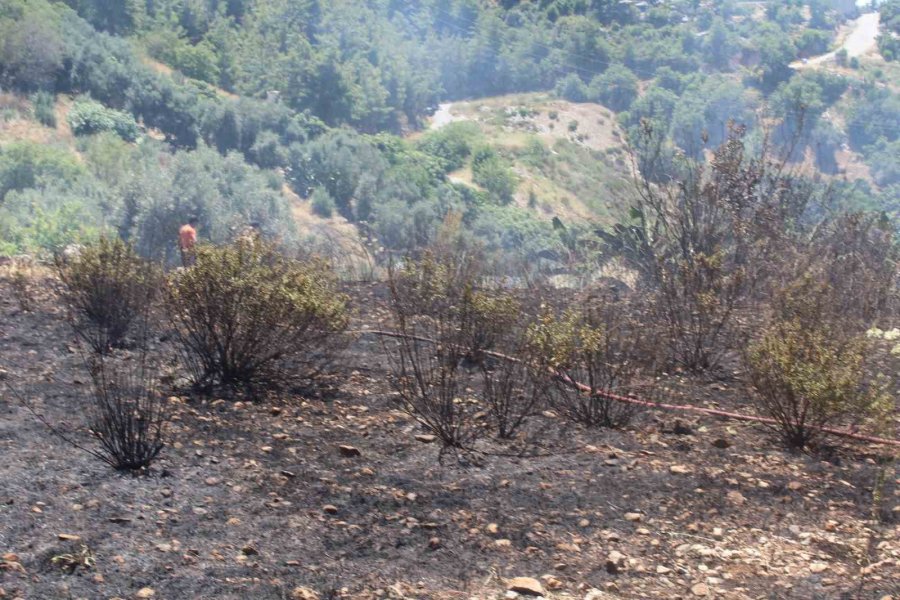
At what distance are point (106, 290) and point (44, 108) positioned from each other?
26596 millimetres

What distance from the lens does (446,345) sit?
662 centimetres

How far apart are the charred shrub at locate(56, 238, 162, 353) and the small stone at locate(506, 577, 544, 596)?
16.2 feet

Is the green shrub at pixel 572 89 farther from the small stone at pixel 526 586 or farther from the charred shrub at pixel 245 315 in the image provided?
the small stone at pixel 526 586

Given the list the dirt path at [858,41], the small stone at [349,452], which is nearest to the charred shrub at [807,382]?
the small stone at [349,452]

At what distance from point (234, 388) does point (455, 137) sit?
140 ft

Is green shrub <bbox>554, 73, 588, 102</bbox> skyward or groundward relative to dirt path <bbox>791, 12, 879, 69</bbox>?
groundward

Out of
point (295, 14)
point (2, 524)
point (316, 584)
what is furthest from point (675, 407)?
point (295, 14)

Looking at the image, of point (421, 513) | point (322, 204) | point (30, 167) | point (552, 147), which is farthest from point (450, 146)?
point (421, 513)

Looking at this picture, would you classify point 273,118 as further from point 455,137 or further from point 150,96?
point 455,137


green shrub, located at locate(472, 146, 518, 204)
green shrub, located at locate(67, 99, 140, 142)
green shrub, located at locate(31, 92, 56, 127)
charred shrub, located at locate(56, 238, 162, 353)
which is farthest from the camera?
green shrub, located at locate(472, 146, 518, 204)

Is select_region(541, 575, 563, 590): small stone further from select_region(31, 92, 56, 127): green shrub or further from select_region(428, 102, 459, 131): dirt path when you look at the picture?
select_region(428, 102, 459, 131): dirt path

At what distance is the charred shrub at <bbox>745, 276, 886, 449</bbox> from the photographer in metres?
5.27

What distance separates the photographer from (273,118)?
38.8m

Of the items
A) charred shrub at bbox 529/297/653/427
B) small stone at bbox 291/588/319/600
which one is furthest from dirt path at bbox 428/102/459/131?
small stone at bbox 291/588/319/600
